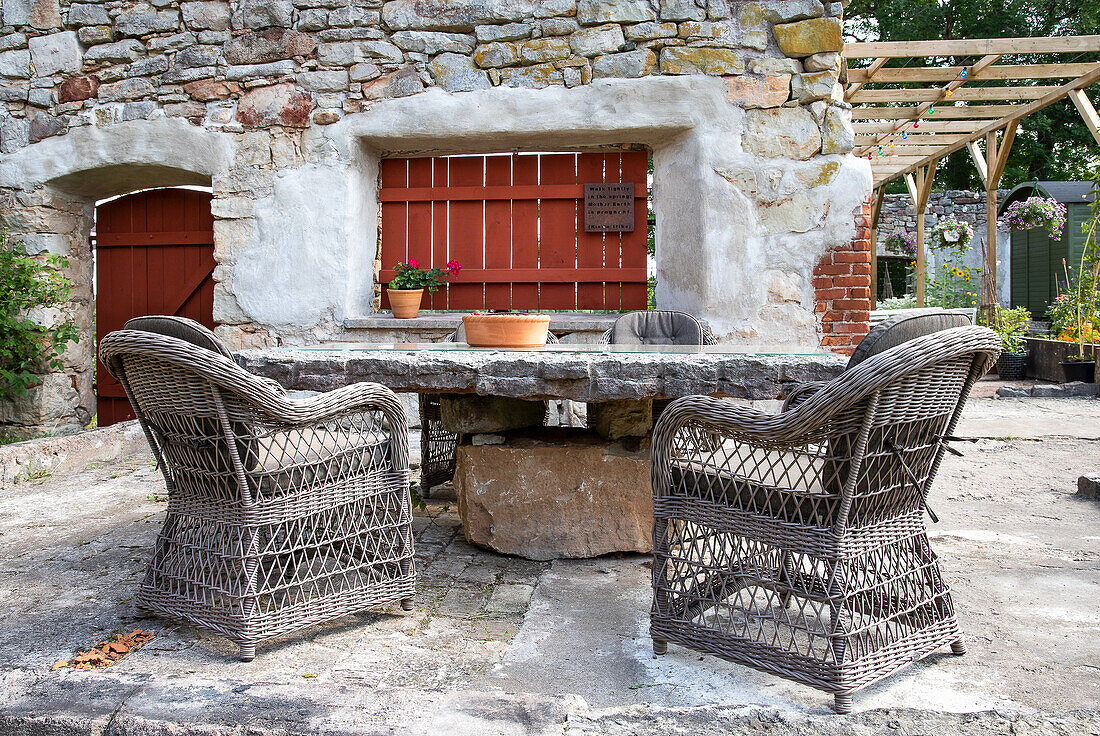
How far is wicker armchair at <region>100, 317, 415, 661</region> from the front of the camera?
1.81 meters

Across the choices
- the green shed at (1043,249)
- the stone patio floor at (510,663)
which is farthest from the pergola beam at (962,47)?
the green shed at (1043,249)

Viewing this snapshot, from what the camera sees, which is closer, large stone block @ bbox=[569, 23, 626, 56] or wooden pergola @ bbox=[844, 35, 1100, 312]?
large stone block @ bbox=[569, 23, 626, 56]

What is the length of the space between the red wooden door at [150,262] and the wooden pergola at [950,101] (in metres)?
4.52

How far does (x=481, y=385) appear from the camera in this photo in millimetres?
2074

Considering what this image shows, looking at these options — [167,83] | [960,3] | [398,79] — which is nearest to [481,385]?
[398,79]

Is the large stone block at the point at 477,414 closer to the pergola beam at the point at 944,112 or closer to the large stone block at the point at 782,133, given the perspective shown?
the large stone block at the point at 782,133

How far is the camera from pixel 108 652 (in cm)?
183

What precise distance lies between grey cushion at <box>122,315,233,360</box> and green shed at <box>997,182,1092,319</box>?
12537 mm

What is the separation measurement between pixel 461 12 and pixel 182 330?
3142 mm

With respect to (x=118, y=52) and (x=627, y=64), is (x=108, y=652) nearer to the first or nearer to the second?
(x=627, y=64)

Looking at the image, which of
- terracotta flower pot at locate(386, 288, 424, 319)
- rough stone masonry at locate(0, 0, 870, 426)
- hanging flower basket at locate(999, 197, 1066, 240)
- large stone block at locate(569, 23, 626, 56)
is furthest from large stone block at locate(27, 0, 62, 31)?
hanging flower basket at locate(999, 197, 1066, 240)

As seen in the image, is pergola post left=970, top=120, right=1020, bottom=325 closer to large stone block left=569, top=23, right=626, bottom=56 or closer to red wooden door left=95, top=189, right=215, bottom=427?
large stone block left=569, top=23, right=626, bottom=56

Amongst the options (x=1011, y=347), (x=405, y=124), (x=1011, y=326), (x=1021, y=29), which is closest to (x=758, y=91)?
(x=405, y=124)

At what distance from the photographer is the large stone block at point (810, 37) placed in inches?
162
